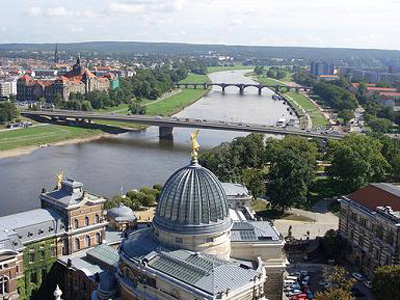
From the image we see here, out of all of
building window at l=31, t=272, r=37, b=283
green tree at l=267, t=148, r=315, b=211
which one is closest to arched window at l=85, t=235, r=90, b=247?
building window at l=31, t=272, r=37, b=283

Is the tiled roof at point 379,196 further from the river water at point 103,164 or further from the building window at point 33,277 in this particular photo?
the river water at point 103,164

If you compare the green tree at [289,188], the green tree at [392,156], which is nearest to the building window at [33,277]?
the green tree at [289,188]

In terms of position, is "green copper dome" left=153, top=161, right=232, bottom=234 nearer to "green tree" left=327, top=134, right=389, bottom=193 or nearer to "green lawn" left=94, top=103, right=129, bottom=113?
"green tree" left=327, top=134, right=389, bottom=193

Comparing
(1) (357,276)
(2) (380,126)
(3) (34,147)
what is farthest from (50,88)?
(1) (357,276)

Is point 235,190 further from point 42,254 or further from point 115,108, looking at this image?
point 115,108

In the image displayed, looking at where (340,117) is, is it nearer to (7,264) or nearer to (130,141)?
(130,141)
